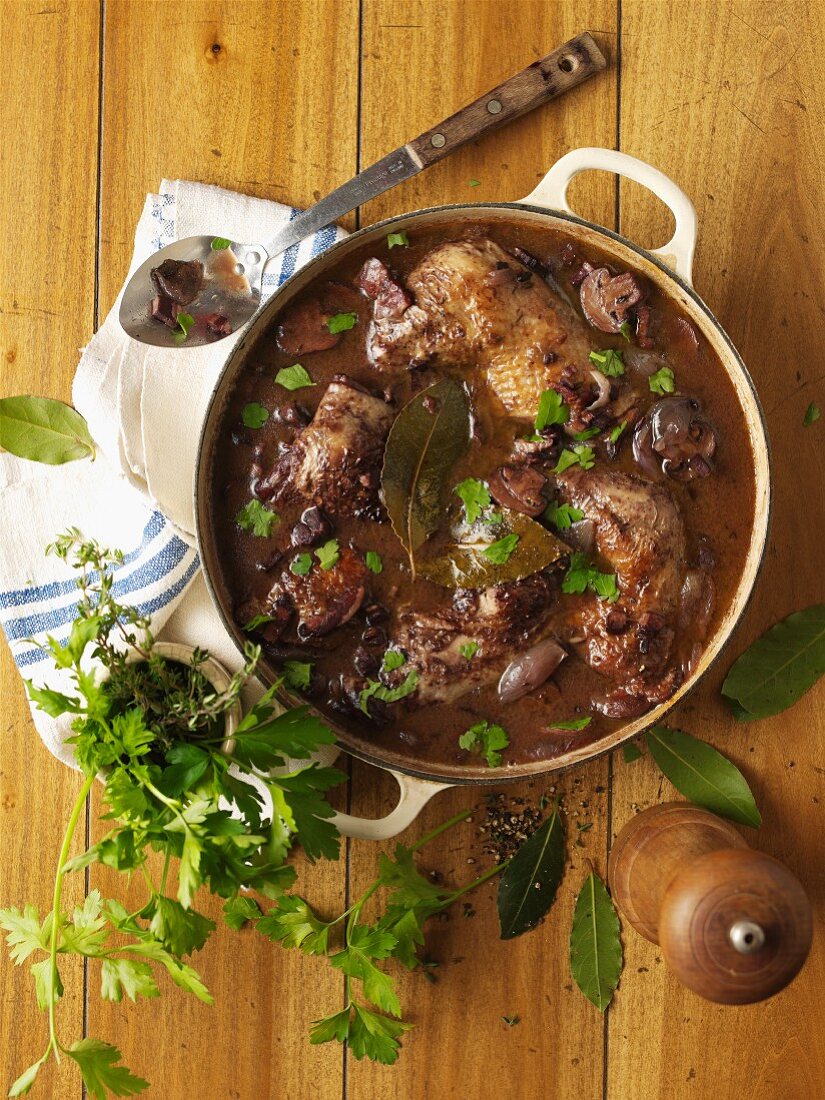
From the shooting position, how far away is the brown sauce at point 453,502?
9.09 feet

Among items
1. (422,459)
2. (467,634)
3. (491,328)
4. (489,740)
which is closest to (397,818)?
(489,740)

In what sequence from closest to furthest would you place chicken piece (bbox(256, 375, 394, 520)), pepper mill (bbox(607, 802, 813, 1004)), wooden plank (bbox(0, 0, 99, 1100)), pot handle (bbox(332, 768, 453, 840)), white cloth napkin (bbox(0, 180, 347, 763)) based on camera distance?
1. pepper mill (bbox(607, 802, 813, 1004))
2. chicken piece (bbox(256, 375, 394, 520))
3. pot handle (bbox(332, 768, 453, 840))
4. white cloth napkin (bbox(0, 180, 347, 763))
5. wooden plank (bbox(0, 0, 99, 1100))

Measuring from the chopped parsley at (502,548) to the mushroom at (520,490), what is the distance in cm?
8

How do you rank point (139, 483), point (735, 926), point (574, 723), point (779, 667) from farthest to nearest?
point (779, 667)
point (139, 483)
point (574, 723)
point (735, 926)

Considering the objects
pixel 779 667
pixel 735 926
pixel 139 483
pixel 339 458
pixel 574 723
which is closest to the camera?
pixel 735 926

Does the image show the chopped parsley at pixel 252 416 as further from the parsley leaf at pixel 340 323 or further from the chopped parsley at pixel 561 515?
the chopped parsley at pixel 561 515

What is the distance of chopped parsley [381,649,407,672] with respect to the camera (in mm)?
2754

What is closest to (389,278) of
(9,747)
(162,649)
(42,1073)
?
(162,649)

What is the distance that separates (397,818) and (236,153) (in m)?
2.10

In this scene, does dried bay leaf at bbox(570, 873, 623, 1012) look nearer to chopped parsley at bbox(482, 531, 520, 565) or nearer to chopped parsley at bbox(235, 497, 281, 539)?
chopped parsley at bbox(482, 531, 520, 565)

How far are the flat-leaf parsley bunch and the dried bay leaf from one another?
0.93 m

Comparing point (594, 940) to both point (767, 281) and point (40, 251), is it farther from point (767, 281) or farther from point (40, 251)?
point (40, 251)

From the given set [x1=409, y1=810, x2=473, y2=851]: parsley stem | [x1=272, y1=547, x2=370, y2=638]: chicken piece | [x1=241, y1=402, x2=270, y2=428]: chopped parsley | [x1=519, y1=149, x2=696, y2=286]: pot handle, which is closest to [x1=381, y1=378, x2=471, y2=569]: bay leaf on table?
[x1=272, y1=547, x2=370, y2=638]: chicken piece

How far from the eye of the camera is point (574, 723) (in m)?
2.79
